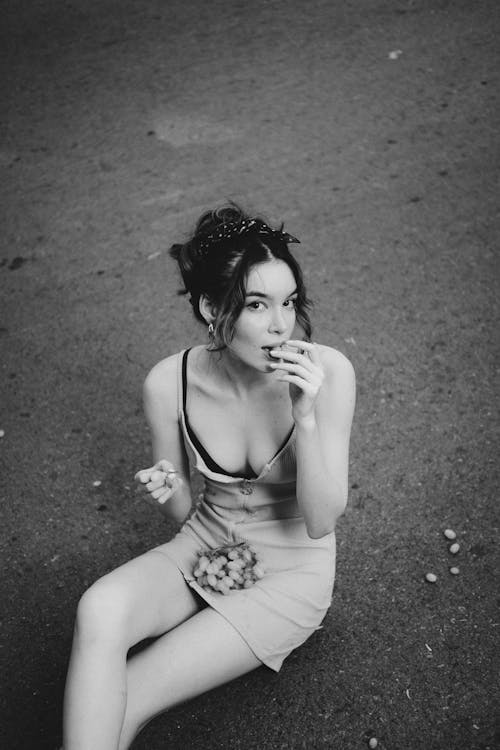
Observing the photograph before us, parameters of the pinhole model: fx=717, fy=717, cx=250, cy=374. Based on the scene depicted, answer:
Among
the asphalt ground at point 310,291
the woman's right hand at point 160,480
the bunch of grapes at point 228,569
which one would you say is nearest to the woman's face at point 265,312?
the woman's right hand at point 160,480

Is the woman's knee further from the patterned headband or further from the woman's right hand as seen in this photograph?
the patterned headband

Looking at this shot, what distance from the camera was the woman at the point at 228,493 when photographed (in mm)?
2098

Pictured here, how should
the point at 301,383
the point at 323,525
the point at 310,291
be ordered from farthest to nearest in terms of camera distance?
the point at 310,291 → the point at 323,525 → the point at 301,383

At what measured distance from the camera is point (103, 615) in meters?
2.09

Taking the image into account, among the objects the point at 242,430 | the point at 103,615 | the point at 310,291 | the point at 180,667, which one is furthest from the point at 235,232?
the point at 310,291

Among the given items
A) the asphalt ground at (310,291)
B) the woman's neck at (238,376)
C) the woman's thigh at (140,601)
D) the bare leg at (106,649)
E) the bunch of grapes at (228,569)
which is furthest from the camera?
the asphalt ground at (310,291)

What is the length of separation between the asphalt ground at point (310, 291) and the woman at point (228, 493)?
0.48 meters

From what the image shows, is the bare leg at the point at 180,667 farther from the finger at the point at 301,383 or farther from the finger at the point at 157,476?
the finger at the point at 301,383

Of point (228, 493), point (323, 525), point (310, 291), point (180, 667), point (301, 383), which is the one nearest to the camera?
point (301, 383)

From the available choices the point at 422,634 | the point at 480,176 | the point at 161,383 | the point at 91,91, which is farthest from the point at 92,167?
the point at 422,634

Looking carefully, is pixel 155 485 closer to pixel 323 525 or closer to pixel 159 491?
pixel 159 491

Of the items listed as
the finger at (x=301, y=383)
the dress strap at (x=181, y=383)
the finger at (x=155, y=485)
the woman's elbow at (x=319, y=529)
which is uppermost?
the finger at (x=301, y=383)

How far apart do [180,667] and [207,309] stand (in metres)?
1.10

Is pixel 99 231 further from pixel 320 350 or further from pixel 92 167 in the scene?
pixel 320 350
